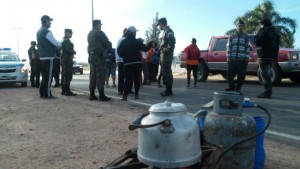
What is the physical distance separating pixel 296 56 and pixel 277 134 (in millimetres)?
8596

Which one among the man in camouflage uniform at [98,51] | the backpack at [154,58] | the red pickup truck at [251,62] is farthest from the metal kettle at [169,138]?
the backpack at [154,58]

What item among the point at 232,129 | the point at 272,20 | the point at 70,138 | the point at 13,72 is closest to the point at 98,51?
the point at 70,138

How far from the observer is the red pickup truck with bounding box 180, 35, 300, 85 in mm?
12477

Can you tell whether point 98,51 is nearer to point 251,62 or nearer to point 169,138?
point 169,138

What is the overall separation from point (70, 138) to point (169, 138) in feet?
8.67

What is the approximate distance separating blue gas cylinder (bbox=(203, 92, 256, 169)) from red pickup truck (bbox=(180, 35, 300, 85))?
392 inches

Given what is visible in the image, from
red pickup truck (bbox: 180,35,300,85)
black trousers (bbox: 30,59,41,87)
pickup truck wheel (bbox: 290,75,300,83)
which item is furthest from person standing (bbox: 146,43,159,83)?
pickup truck wheel (bbox: 290,75,300,83)

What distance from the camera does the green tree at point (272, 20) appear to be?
29.3 metres

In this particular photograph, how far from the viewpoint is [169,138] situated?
8.64 ft

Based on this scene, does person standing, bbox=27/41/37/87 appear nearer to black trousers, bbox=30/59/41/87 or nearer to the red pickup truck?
black trousers, bbox=30/59/41/87

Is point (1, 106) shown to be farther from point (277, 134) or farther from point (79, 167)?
point (277, 134)

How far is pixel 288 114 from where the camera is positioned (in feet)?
21.5

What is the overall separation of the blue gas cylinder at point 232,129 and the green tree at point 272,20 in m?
27.2

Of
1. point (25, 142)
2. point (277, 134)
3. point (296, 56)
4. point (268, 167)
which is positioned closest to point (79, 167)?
point (25, 142)
